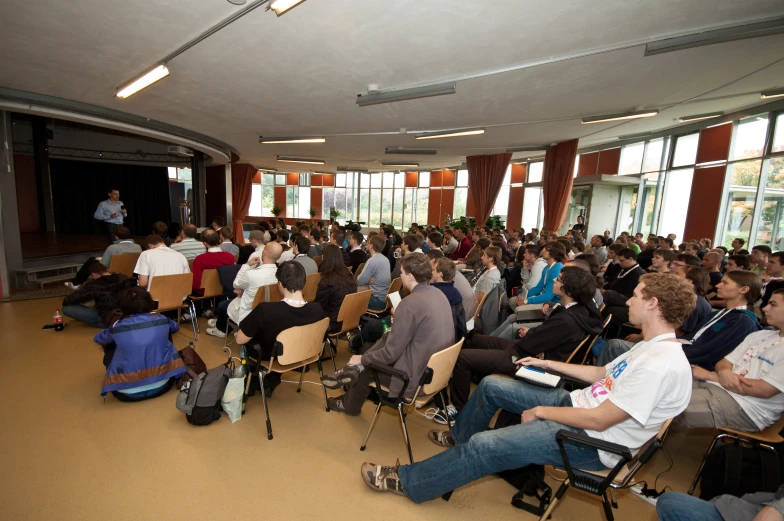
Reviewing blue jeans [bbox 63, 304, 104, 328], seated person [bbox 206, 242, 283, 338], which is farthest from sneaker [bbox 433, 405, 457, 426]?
blue jeans [bbox 63, 304, 104, 328]

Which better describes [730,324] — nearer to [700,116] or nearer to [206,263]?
[206,263]

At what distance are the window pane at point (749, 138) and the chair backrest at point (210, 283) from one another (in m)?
9.51

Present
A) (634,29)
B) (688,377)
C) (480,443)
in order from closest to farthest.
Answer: (688,377)
(480,443)
(634,29)

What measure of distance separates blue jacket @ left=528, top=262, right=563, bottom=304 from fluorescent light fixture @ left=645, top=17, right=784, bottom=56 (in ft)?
7.89

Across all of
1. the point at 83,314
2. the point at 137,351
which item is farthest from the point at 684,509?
the point at 83,314

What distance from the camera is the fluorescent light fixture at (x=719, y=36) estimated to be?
3229mm

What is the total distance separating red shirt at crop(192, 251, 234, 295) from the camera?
4.52 meters

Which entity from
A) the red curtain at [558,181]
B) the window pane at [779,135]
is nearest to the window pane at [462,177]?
the red curtain at [558,181]

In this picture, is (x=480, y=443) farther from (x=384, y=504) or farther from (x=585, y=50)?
(x=585, y=50)

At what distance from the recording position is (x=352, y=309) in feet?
11.7

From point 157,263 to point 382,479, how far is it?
11.7 feet

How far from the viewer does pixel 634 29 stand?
336 cm

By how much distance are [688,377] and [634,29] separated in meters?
3.42

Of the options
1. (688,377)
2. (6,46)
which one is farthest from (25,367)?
(688,377)
